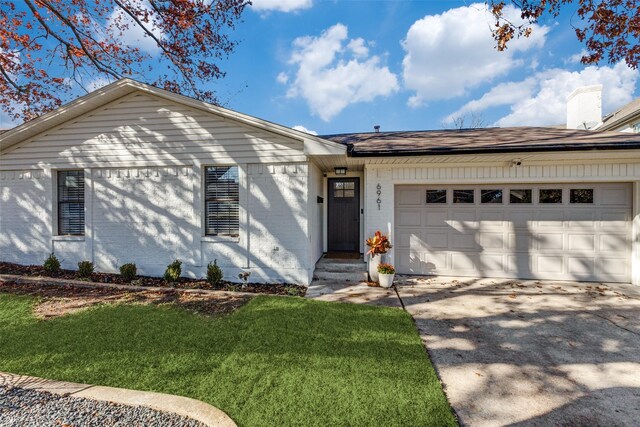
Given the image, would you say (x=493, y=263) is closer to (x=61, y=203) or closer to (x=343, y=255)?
(x=343, y=255)

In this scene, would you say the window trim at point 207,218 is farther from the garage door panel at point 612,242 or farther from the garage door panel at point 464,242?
the garage door panel at point 612,242

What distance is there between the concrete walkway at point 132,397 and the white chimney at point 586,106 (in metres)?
17.0

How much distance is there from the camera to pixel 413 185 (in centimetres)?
710

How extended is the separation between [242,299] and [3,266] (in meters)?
6.87

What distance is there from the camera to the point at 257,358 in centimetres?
324

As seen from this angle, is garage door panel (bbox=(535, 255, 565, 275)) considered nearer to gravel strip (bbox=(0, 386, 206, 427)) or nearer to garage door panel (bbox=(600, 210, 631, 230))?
garage door panel (bbox=(600, 210, 631, 230))

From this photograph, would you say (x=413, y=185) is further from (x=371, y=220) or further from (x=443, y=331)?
(x=443, y=331)

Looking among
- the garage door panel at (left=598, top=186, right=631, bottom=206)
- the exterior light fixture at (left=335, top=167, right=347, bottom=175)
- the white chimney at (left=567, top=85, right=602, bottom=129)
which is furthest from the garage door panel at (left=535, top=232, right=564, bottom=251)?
the white chimney at (left=567, top=85, right=602, bottom=129)

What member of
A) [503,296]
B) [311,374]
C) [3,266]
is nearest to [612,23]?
[503,296]

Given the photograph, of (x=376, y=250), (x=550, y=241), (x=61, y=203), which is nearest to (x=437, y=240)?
(x=376, y=250)

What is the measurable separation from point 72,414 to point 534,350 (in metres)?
4.99

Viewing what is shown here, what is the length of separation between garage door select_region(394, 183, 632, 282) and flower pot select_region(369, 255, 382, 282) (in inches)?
36.0

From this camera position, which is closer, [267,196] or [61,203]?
[267,196]

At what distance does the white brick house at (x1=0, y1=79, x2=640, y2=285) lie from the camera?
6355 mm
